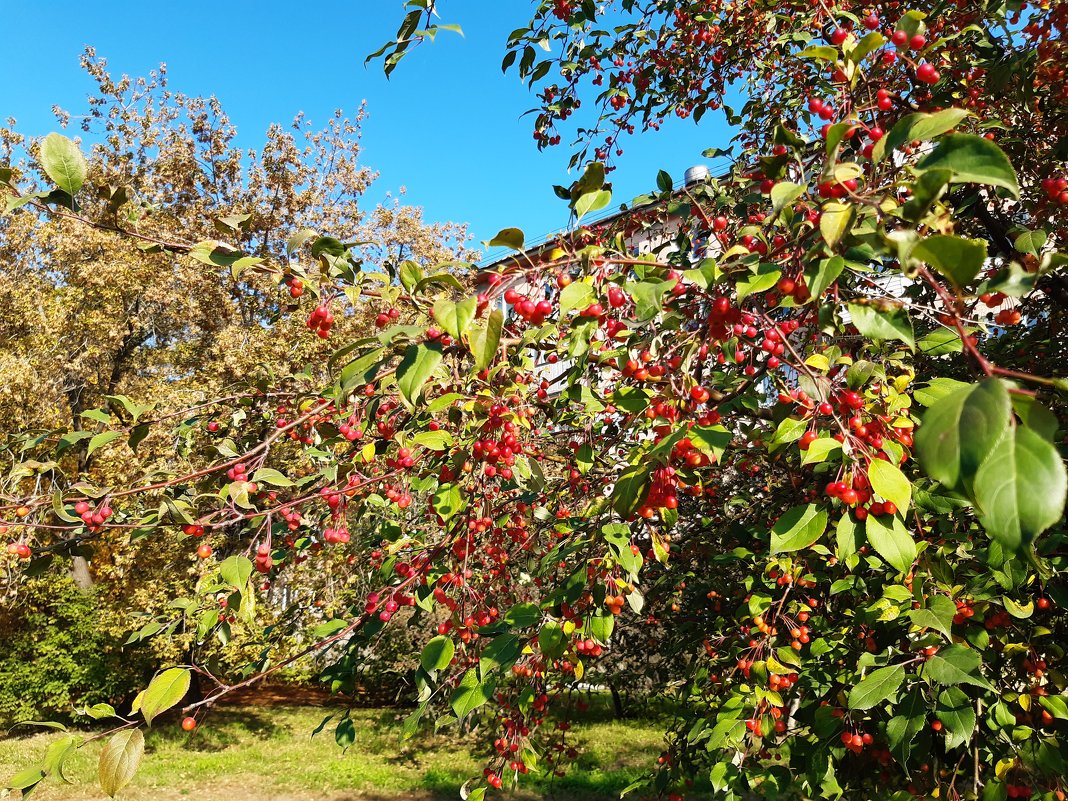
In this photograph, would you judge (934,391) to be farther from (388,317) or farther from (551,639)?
(388,317)

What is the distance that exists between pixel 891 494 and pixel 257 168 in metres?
11.5

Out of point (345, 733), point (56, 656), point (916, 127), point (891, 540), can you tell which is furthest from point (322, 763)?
point (916, 127)

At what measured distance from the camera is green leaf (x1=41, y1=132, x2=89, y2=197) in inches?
46.8

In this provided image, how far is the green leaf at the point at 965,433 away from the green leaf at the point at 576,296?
0.64 meters

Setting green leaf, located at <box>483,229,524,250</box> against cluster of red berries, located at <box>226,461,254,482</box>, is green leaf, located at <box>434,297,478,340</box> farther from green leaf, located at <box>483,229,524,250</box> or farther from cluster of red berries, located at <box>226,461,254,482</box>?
cluster of red berries, located at <box>226,461,254,482</box>

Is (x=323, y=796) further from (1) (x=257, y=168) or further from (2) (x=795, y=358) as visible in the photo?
(1) (x=257, y=168)

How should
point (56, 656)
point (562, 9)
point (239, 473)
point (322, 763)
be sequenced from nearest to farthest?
1. point (239, 473)
2. point (562, 9)
3. point (322, 763)
4. point (56, 656)

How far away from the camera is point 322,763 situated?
8180 millimetres

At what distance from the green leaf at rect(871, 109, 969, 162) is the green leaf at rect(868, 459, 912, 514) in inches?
18.6

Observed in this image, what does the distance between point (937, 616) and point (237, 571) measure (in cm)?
147

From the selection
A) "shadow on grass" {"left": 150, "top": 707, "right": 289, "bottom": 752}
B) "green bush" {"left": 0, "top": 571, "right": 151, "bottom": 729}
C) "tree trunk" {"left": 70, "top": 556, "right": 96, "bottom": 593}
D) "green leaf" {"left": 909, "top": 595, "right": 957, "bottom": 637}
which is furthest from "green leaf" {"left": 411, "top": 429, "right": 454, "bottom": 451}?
"tree trunk" {"left": 70, "top": 556, "right": 96, "bottom": 593}

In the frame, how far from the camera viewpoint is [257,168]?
10727 mm

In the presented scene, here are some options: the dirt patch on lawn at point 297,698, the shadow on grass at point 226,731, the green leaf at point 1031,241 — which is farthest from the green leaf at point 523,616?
the dirt patch on lawn at point 297,698

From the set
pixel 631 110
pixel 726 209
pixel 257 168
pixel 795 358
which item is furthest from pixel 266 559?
pixel 257 168
